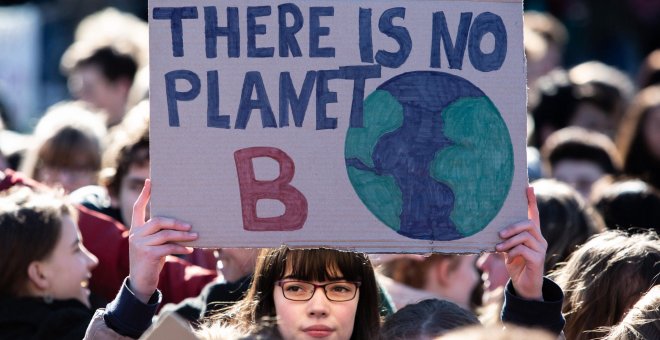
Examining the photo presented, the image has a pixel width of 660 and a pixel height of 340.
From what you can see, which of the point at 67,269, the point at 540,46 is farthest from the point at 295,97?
the point at 540,46

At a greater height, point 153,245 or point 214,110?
point 214,110

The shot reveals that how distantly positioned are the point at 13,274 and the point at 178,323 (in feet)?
6.04

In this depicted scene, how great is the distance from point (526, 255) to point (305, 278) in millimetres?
624

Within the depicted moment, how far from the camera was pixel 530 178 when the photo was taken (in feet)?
19.9

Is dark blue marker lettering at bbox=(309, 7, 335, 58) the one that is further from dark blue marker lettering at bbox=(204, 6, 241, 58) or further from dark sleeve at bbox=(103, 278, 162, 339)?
dark sleeve at bbox=(103, 278, 162, 339)

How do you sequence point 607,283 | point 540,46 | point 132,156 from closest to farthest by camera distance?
point 607,283 → point 132,156 → point 540,46

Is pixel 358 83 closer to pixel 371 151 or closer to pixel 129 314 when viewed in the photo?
pixel 371 151

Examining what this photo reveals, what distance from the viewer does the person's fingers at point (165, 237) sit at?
3.33 m

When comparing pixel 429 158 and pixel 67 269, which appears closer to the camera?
pixel 429 158

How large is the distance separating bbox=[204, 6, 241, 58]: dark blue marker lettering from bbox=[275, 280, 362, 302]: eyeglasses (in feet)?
2.14

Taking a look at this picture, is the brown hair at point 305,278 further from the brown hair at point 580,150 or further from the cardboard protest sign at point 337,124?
the brown hair at point 580,150

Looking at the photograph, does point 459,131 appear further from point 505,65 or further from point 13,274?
point 13,274

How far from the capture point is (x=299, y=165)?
3.43 meters

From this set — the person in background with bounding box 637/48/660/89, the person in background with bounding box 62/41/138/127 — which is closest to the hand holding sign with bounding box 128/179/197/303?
the person in background with bounding box 62/41/138/127
